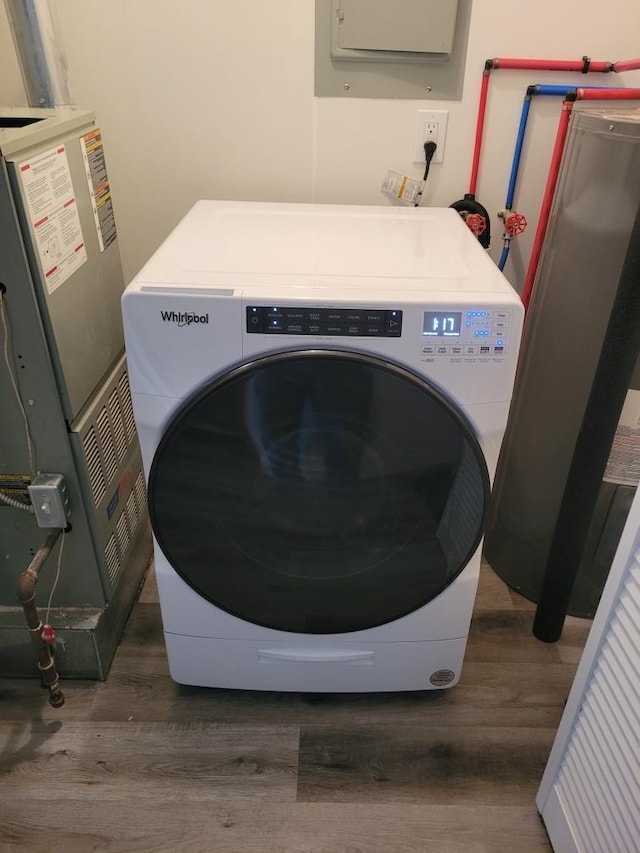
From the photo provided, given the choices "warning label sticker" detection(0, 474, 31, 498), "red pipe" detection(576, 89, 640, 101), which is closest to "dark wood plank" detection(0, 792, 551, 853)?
"warning label sticker" detection(0, 474, 31, 498)

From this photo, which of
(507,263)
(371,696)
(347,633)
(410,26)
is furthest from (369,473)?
(410,26)

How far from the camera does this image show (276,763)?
1.27 m

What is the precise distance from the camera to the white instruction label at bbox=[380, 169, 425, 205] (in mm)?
1536

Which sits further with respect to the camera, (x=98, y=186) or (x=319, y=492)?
(x=98, y=186)

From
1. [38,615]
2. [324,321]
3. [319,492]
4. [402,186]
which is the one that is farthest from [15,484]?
[402,186]

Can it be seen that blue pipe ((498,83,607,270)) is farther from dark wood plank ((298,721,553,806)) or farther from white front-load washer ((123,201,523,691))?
dark wood plank ((298,721,553,806))

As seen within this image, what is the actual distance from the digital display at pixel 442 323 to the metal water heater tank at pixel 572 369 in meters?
0.50

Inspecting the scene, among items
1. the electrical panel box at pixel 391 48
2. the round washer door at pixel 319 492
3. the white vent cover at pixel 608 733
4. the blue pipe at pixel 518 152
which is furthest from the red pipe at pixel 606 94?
the white vent cover at pixel 608 733

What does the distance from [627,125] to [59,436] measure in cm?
122

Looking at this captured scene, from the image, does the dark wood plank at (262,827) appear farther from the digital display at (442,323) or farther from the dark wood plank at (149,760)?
the digital display at (442,323)

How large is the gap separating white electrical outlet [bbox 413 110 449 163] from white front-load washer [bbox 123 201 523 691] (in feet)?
1.02

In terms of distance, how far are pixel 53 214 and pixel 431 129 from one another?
0.92m

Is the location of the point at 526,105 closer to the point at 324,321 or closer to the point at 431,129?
the point at 431,129

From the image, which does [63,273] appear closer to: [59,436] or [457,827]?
[59,436]
